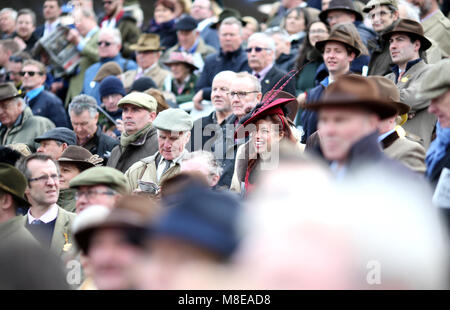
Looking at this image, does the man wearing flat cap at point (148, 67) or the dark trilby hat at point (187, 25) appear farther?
the dark trilby hat at point (187, 25)

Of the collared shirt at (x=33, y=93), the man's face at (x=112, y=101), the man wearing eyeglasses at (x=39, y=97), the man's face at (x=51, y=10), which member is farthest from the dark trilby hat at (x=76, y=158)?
the man's face at (x=51, y=10)

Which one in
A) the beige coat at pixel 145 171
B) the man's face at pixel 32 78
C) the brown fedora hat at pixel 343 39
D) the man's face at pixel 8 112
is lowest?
the beige coat at pixel 145 171

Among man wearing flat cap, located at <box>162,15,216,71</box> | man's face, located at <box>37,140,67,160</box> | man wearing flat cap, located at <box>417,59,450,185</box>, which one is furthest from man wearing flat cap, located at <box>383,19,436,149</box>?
man wearing flat cap, located at <box>162,15,216,71</box>

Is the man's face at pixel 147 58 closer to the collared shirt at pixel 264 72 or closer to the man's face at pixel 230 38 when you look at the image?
the man's face at pixel 230 38

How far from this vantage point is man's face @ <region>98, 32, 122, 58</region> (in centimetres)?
1137

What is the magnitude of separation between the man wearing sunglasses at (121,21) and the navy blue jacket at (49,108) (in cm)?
255

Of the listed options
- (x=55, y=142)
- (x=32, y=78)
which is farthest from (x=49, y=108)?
(x=55, y=142)

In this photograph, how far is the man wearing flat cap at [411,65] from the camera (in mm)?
6949

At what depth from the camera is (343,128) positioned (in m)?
3.70

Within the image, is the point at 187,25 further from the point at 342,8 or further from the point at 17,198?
the point at 17,198

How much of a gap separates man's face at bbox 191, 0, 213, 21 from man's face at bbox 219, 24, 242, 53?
2.60m

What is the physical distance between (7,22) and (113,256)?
12.0 meters

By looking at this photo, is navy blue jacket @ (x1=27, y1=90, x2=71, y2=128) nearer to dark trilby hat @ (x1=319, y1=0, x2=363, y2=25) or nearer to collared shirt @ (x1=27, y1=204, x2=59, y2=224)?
dark trilby hat @ (x1=319, y1=0, x2=363, y2=25)
